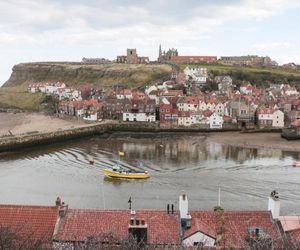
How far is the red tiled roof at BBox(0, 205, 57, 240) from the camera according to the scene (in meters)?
16.3

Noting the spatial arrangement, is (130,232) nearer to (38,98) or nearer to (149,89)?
(149,89)

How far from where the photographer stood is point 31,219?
664 inches

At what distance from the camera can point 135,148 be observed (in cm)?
5894

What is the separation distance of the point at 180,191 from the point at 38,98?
8481 cm

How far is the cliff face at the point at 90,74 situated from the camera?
12407 centimetres

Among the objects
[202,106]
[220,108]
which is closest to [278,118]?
[220,108]

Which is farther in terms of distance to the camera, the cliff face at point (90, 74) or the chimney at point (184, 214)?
the cliff face at point (90, 74)

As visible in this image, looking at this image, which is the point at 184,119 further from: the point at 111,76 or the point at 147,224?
the point at 147,224

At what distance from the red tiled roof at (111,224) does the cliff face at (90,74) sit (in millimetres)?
101635

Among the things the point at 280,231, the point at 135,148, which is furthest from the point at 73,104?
the point at 280,231

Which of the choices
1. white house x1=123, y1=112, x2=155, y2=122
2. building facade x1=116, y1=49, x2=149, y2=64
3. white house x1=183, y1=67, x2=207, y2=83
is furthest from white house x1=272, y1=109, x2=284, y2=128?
building facade x1=116, y1=49, x2=149, y2=64

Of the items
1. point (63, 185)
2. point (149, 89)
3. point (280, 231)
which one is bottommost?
Result: point (63, 185)

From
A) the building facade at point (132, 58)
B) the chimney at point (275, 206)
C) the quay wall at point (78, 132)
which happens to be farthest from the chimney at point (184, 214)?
the building facade at point (132, 58)

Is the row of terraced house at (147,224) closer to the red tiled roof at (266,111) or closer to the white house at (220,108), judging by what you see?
the red tiled roof at (266,111)
